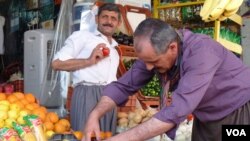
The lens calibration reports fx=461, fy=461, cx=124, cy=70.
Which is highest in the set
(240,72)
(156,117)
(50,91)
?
(240,72)

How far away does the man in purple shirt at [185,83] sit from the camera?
2062 millimetres

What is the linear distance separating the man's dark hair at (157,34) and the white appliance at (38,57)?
3351mm

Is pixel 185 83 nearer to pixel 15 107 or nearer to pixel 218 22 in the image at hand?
pixel 15 107

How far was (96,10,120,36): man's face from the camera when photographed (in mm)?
4102

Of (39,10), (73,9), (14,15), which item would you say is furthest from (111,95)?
(14,15)

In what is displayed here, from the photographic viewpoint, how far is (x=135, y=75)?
2.64 meters

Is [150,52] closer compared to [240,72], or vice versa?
[150,52]

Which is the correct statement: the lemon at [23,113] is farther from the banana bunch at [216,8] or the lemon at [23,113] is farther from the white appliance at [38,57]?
the white appliance at [38,57]

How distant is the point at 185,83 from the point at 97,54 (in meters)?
1.81

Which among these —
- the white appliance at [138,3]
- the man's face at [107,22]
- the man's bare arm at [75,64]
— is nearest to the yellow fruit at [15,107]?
the man's bare arm at [75,64]

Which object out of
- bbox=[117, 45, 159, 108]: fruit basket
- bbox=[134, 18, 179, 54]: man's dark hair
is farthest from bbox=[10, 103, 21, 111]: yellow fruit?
bbox=[117, 45, 159, 108]: fruit basket

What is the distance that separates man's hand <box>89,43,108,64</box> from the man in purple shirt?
3.81 feet

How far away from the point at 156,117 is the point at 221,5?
216cm

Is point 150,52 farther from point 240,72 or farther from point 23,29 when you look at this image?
point 23,29
